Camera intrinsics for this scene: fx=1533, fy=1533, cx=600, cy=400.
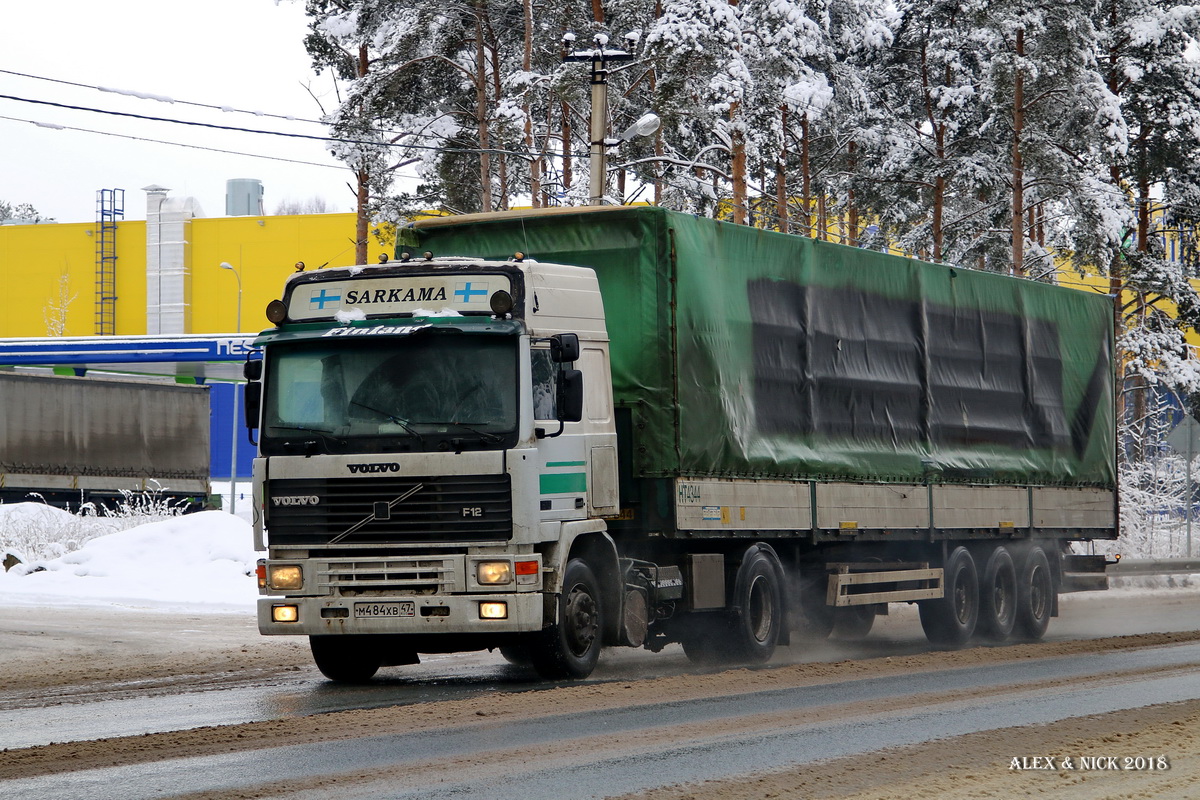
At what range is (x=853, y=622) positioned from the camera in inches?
699

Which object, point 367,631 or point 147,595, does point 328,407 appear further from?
point 147,595

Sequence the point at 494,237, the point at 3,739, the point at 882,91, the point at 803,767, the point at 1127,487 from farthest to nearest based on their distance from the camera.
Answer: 1. the point at 882,91
2. the point at 1127,487
3. the point at 494,237
4. the point at 3,739
5. the point at 803,767

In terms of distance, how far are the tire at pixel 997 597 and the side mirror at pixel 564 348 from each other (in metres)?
8.25

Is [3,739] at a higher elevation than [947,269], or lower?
lower

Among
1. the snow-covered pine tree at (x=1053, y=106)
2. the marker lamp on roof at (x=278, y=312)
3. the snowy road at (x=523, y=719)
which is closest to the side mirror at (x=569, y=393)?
the snowy road at (x=523, y=719)

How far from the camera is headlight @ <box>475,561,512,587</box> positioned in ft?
37.7

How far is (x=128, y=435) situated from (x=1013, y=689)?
102 feet

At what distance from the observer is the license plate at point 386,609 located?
1160cm

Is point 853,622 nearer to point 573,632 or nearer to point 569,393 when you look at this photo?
point 573,632

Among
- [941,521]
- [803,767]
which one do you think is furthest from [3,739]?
[941,521]

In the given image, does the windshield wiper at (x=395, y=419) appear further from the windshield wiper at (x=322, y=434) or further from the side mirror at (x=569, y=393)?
the side mirror at (x=569, y=393)

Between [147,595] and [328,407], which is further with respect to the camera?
[147,595]

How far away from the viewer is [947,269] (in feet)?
57.0

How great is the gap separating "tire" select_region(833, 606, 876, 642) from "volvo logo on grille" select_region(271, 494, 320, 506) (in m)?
6.94
